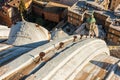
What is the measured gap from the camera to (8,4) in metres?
63.9

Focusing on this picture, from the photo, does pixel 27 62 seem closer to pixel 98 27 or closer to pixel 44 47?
Result: pixel 44 47

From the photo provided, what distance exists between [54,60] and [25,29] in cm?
1215

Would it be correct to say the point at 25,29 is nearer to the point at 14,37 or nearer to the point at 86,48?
the point at 14,37

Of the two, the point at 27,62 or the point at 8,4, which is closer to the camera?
the point at 27,62

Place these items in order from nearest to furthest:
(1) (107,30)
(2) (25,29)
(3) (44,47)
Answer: (3) (44,47) < (2) (25,29) < (1) (107,30)

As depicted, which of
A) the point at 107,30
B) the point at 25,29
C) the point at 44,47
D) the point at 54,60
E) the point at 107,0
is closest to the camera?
the point at 54,60

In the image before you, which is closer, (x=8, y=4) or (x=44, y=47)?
(x=44, y=47)

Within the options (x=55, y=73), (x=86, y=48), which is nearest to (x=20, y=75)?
(x=55, y=73)

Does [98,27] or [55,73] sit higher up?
[55,73]

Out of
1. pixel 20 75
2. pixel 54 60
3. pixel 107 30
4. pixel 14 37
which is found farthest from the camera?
pixel 107 30

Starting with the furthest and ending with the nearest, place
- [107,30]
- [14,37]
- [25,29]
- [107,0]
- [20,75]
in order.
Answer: [107,0] → [107,30] → [25,29] → [14,37] → [20,75]

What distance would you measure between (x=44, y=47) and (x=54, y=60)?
252cm

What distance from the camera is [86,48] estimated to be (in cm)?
2391

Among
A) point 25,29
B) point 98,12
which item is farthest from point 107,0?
point 25,29
